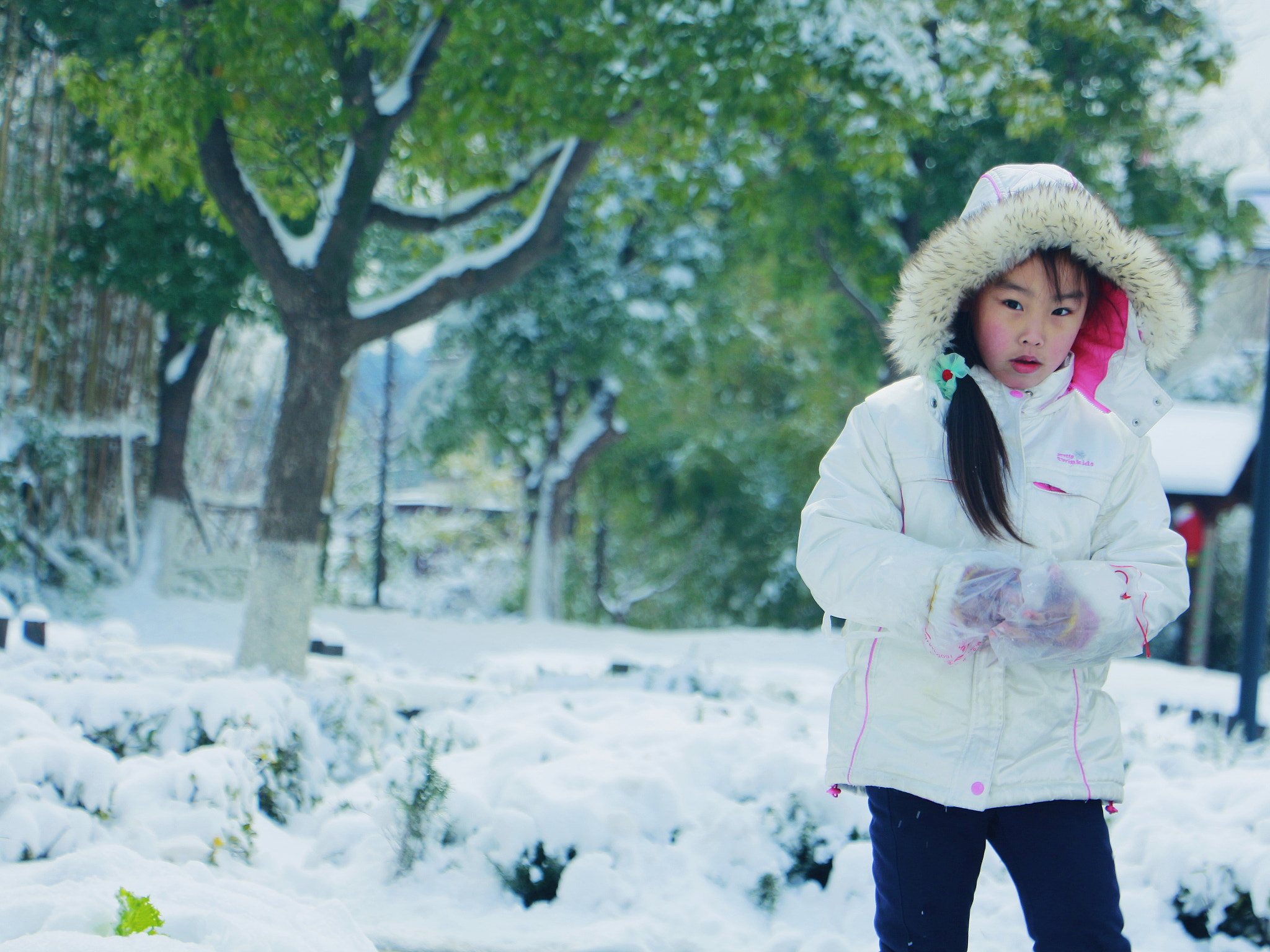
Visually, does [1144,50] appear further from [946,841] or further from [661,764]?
[946,841]

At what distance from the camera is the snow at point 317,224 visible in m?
5.91

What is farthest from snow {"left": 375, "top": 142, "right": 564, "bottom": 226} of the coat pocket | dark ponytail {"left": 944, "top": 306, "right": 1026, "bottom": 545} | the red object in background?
the red object in background

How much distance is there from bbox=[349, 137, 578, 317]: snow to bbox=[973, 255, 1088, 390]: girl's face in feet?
15.1

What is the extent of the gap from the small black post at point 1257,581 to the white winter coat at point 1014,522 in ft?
13.7

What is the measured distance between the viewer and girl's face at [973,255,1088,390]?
75.2 inches

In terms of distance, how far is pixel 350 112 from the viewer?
19.1ft

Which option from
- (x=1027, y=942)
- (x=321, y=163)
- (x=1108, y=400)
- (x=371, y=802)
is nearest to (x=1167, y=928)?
(x=1027, y=942)

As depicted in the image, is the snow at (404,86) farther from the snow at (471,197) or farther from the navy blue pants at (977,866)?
the navy blue pants at (977,866)

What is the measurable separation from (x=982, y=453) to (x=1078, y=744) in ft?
1.71

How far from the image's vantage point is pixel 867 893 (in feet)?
10.4

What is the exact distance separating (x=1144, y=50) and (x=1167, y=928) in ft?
29.6

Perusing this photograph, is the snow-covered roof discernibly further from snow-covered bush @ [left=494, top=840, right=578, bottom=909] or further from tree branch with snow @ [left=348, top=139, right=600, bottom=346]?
snow-covered bush @ [left=494, top=840, right=578, bottom=909]

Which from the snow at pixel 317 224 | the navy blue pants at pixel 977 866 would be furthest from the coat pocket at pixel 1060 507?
the snow at pixel 317 224

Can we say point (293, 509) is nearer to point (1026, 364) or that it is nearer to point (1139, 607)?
point (1026, 364)
